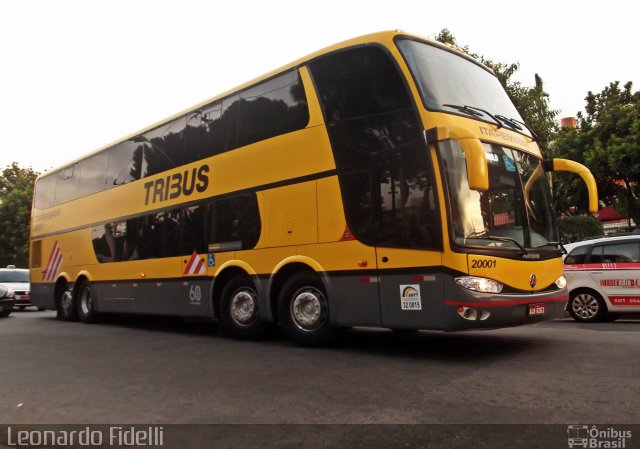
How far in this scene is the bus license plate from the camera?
6.08 meters

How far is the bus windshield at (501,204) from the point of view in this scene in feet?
19.3

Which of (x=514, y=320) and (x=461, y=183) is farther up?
(x=461, y=183)

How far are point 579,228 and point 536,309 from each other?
15070 mm

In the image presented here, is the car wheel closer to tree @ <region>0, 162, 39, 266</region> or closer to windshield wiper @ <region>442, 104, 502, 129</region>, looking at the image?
windshield wiper @ <region>442, 104, 502, 129</region>

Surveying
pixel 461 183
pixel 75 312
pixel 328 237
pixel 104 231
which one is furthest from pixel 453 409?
pixel 75 312

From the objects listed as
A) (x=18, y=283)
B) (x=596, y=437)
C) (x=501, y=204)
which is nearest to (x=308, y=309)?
(x=501, y=204)

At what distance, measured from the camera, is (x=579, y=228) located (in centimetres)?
1947

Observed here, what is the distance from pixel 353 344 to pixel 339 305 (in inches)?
38.9

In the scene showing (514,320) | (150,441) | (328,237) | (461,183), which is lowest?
(150,441)

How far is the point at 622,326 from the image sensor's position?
938 cm

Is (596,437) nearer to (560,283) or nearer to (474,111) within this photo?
(560,283)

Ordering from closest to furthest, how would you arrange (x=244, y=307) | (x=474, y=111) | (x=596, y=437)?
1. (x=596, y=437)
2. (x=474, y=111)
3. (x=244, y=307)

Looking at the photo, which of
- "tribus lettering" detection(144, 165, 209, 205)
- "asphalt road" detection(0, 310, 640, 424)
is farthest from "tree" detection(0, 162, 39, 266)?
"asphalt road" detection(0, 310, 640, 424)

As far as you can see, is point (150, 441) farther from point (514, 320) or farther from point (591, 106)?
point (591, 106)
